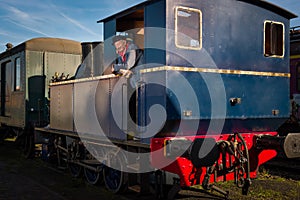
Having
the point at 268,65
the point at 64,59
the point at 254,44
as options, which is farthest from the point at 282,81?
the point at 64,59

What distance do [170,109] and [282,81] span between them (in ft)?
8.14

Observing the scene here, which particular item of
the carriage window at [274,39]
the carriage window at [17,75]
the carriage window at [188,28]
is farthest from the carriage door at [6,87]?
the carriage window at [274,39]

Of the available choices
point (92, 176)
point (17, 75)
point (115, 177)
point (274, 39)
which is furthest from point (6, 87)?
point (274, 39)

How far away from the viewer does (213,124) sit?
5465 millimetres

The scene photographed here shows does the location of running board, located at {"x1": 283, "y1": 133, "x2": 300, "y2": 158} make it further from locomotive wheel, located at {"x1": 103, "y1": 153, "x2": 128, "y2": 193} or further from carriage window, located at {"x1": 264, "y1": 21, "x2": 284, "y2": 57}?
locomotive wheel, located at {"x1": 103, "y1": 153, "x2": 128, "y2": 193}

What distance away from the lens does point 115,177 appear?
260 inches

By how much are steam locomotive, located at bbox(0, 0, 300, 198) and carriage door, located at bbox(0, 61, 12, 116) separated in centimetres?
591

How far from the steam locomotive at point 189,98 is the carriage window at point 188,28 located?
0.05ft

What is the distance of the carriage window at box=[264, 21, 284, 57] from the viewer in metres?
6.08

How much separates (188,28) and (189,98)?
3.59ft

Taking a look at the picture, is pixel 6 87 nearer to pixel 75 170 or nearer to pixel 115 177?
pixel 75 170

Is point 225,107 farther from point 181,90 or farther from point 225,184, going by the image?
point 225,184

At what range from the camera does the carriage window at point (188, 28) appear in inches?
203

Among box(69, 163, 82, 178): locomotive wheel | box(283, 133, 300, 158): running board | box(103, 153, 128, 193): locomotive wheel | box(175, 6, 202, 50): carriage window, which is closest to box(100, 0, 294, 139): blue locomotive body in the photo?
box(175, 6, 202, 50): carriage window
